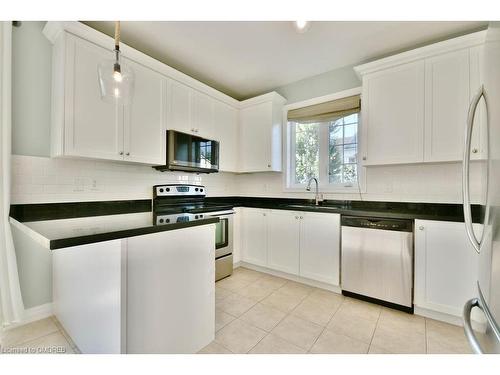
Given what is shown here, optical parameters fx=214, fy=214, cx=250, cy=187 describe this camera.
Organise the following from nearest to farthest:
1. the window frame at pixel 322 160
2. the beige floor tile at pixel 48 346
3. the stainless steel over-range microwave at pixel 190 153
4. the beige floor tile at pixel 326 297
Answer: the beige floor tile at pixel 48 346, the beige floor tile at pixel 326 297, the stainless steel over-range microwave at pixel 190 153, the window frame at pixel 322 160

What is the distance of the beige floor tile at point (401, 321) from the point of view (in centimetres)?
171

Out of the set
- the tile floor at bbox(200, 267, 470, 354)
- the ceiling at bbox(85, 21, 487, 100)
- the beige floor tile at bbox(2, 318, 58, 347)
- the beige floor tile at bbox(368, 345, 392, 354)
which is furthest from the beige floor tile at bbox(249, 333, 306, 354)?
the ceiling at bbox(85, 21, 487, 100)

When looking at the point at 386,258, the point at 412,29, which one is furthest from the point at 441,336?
the point at 412,29

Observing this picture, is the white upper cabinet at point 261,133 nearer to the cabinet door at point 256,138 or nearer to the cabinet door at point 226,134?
the cabinet door at point 256,138

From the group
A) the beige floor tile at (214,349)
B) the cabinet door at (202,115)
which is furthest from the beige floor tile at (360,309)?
the cabinet door at (202,115)

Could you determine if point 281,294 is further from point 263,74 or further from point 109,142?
point 263,74

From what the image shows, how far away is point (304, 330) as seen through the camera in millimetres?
1683

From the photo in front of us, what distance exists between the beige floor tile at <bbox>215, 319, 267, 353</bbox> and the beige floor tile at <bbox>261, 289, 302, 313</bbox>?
1.29 feet

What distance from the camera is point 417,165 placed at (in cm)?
222

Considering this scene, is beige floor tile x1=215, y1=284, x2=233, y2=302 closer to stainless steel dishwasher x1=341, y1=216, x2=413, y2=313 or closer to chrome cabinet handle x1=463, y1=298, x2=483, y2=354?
stainless steel dishwasher x1=341, y1=216, x2=413, y2=313

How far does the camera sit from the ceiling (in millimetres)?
1980

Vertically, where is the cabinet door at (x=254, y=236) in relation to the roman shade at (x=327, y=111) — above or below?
below

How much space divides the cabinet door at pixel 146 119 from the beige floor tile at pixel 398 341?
2457 millimetres

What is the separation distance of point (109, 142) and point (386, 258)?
2.72 m
